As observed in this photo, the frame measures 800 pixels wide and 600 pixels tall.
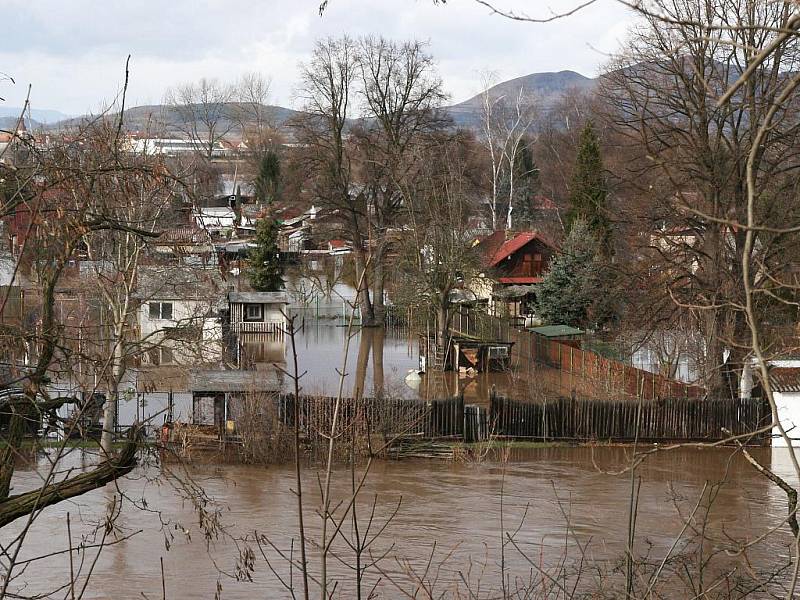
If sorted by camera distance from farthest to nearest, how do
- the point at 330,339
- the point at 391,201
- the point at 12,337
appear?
the point at 391,201 < the point at 330,339 < the point at 12,337

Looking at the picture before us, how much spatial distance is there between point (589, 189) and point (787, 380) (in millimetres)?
19930

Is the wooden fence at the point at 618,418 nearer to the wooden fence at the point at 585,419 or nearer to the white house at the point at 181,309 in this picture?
the wooden fence at the point at 585,419

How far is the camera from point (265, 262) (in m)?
45.8

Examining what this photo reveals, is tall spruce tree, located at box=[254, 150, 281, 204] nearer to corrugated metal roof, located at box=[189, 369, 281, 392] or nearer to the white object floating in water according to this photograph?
the white object floating in water

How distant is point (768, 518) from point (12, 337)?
1481cm

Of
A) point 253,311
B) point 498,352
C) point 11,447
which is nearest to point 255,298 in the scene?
point 253,311

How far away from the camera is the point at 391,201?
4616 centimetres

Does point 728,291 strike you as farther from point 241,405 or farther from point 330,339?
point 330,339

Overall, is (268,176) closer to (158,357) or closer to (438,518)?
(158,357)

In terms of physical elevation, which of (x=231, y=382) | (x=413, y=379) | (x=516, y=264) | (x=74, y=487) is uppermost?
(x=516, y=264)

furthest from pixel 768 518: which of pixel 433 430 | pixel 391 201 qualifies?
pixel 391 201

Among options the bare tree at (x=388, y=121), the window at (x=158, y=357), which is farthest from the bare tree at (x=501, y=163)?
the window at (x=158, y=357)

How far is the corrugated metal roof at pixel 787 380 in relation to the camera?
20.7 m

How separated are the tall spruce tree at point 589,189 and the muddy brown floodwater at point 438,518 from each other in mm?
17675
